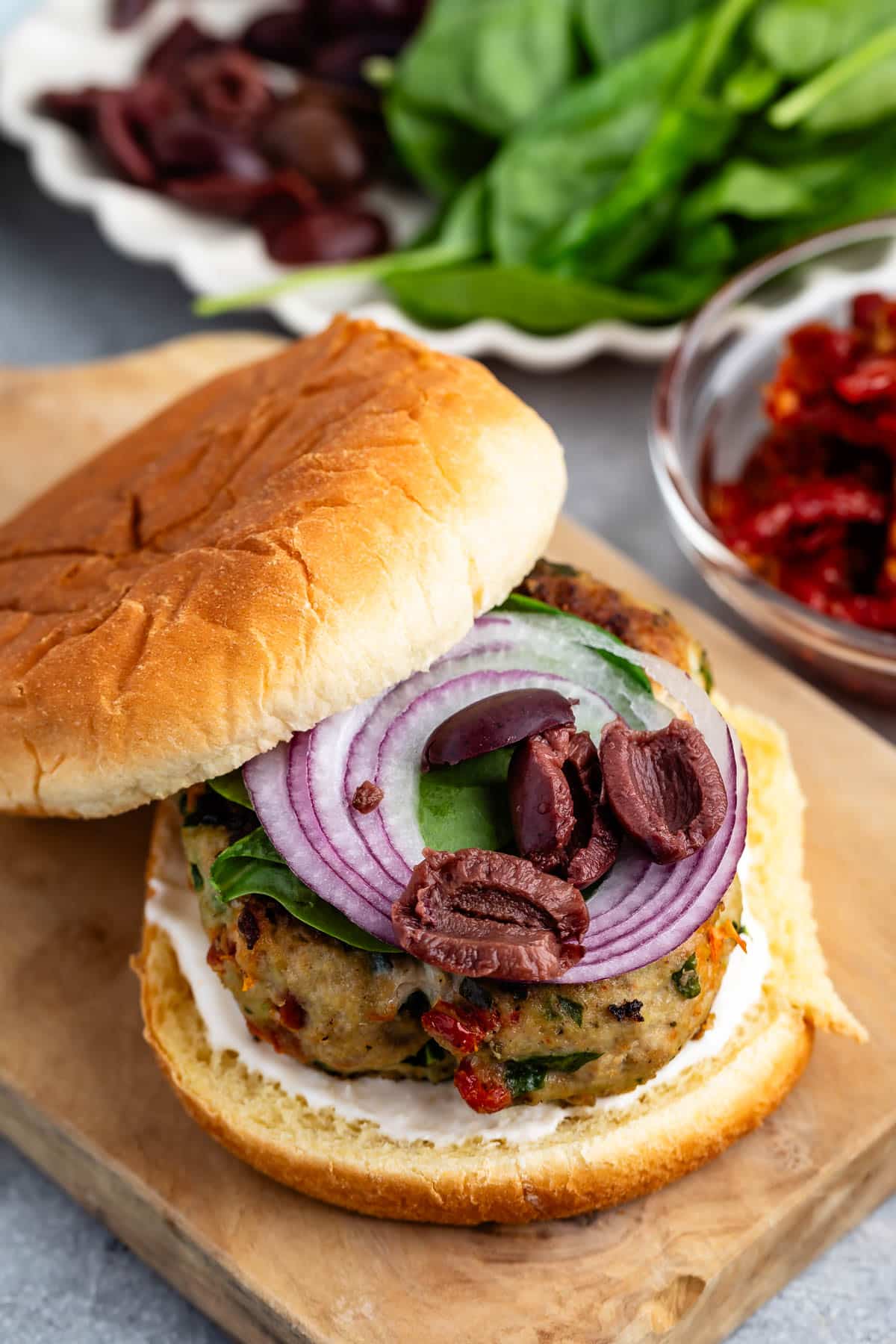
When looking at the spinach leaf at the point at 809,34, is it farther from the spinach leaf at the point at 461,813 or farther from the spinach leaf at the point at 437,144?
the spinach leaf at the point at 461,813

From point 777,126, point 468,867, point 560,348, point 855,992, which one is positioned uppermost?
point 777,126

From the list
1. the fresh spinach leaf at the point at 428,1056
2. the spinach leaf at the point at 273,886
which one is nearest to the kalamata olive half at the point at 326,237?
the spinach leaf at the point at 273,886

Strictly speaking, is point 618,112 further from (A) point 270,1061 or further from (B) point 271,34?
(A) point 270,1061

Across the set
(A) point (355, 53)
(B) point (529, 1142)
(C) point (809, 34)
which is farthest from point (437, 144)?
(B) point (529, 1142)

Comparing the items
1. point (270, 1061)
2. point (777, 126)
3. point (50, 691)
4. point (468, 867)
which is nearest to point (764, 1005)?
point (468, 867)

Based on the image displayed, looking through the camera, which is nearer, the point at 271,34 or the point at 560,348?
the point at 560,348

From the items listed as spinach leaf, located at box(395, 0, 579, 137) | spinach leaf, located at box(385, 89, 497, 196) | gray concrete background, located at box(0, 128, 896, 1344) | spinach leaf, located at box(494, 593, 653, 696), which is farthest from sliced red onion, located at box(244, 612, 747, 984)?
spinach leaf, located at box(385, 89, 497, 196)
